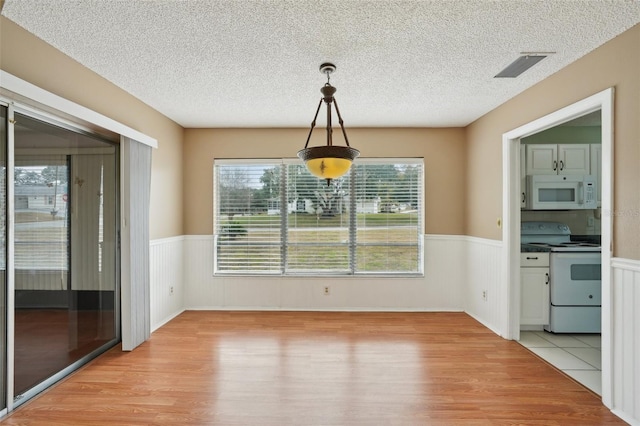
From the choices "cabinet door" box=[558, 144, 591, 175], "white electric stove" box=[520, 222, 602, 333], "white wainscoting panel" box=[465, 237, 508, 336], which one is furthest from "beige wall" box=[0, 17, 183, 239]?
"cabinet door" box=[558, 144, 591, 175]

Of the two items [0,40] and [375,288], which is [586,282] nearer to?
[375,288]

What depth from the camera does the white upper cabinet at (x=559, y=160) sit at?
4312 mm

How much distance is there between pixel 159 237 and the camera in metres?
4.29

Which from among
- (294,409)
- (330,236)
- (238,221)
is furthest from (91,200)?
(330,236)

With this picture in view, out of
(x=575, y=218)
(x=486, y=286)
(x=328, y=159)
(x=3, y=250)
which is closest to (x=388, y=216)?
(x=486, y=286)

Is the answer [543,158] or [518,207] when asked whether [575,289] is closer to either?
[518,207]

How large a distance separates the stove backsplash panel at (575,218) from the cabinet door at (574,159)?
2.03ft

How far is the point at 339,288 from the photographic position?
16.2 feet

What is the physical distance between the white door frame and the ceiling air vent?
18.0 inches

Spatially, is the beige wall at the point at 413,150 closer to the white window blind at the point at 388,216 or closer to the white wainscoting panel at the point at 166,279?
the white window blind at the point at 388,216

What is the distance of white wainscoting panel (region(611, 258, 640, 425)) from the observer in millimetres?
2322

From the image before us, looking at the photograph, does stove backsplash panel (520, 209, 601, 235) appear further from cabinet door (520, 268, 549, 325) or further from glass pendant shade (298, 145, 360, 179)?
glass pendant shade (298, 145, 360, 179)

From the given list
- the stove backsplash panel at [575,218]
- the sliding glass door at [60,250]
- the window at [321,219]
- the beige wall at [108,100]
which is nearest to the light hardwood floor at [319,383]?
the sliding glass door at [60,250]

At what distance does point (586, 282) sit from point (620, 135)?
7.07ft
